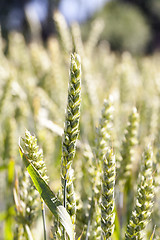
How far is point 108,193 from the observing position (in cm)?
39

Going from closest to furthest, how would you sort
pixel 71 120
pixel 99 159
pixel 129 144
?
1. pixel 71 120
2. pixel 99 159
3. pixel 129 144

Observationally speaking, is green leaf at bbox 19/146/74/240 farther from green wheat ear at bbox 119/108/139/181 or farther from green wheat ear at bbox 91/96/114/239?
green wheat ear at bbox 119/108/139/181

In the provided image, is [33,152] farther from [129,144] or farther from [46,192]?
[129,144]

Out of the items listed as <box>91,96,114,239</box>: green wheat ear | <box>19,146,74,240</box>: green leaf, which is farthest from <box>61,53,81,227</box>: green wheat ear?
<box>91,96,114,239</box>: green wheat ear

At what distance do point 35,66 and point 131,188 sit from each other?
45.4 inches

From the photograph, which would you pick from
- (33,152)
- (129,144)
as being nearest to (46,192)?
(33,152)

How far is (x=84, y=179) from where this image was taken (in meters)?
0.77

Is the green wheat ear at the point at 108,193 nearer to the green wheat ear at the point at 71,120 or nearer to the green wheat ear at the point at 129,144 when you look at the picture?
the green wheat ear at the point at 71,120

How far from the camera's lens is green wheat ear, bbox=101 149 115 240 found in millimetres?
386

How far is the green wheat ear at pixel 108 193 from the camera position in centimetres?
39

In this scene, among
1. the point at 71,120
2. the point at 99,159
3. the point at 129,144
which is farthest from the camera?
the point at 129,144

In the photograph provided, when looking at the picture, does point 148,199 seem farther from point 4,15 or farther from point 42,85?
point 4,15

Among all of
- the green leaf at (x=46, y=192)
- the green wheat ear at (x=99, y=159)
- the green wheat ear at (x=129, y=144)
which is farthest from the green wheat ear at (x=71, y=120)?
the green wheat ear at (x=129, y=144)

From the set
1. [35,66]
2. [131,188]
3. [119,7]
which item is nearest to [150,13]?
[119,7]
